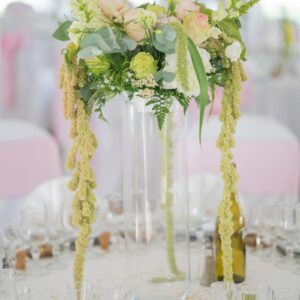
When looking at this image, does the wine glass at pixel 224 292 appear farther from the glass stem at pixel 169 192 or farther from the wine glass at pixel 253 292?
the glass stem at pixel 169 192

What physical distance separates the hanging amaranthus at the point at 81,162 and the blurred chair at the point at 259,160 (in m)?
1.49

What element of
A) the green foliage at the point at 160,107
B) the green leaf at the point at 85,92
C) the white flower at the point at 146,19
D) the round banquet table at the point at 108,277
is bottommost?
the round banquet table at the point at 108,277

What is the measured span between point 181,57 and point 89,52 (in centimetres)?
17

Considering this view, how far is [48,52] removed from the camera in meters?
5.53

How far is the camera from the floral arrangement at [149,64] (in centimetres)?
113

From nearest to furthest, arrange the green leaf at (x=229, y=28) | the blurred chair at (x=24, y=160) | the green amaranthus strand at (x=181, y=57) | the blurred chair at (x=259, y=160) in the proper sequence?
the green amaranthus strand at (x=181, y=57), the green leaf at (x=229, y=28), the blurred chair at (x=259, y=160), the blurred chair at (x=24, y=160)

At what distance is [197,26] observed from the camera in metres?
1.14

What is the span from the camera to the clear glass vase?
129 centimetres

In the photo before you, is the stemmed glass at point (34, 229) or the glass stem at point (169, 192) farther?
the stemmed glass at point (34, 229)

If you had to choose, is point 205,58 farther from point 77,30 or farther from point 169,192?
point 169,192

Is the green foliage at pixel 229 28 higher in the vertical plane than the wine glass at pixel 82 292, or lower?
higher

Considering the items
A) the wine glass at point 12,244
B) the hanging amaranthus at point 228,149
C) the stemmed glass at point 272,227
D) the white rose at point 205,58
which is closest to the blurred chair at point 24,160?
the wine glass at point 12,244

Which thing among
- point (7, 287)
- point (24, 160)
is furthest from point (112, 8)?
point (24, 160)

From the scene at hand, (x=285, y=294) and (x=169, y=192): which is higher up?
(x=169, y=192)
